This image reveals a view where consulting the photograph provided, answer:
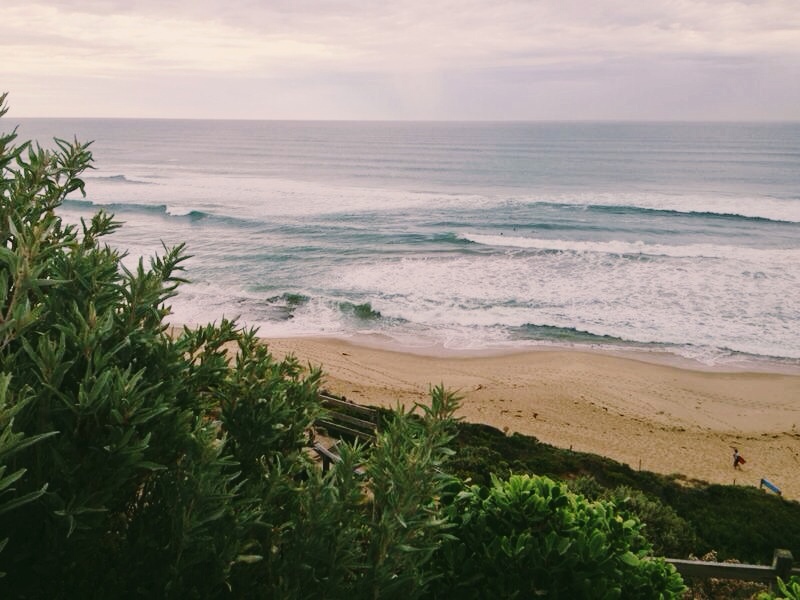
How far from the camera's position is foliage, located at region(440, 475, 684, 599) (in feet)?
15.0

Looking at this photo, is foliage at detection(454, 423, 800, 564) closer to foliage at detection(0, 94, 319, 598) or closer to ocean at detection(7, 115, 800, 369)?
foliage at detection(0, 94, 319, 598)

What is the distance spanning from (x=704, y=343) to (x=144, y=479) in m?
24.9

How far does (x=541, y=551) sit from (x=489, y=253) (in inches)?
1313

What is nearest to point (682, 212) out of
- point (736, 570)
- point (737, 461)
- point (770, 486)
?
point (737, 461)

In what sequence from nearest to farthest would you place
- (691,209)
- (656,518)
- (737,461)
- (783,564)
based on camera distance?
(783,564)
(656,518)
(737,461)
(691,209)

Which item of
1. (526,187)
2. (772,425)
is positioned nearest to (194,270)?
(772,425)

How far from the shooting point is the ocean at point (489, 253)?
2619cm

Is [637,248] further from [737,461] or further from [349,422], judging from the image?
[349,422]

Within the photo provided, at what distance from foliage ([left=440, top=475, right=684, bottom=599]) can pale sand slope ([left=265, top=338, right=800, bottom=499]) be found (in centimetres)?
1081

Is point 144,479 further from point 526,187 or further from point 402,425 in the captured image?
point 526,187

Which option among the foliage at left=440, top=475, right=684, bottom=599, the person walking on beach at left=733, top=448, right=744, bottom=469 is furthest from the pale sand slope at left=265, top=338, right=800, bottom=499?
the foliage at left=440, top=475, right=684, bottom=599

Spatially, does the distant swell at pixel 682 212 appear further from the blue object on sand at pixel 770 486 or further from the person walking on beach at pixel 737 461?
the blue object on sand at pixel 770 486

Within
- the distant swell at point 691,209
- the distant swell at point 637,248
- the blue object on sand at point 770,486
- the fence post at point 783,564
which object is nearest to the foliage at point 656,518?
the fence post at point 783,564

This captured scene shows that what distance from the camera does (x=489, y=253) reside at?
37.4 m
